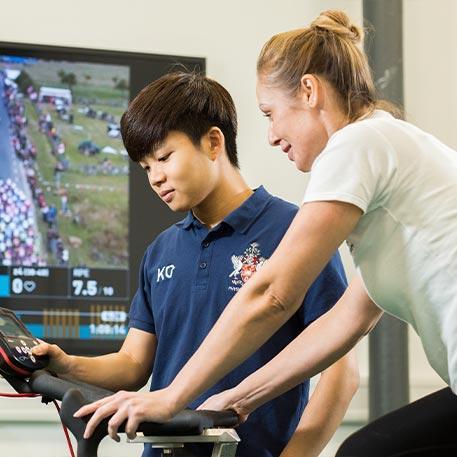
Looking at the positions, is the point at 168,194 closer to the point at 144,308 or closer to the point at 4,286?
Answer: the point at 144,308

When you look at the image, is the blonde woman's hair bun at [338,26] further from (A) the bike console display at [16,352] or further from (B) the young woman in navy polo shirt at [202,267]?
(A) the bike console display at [16,352]

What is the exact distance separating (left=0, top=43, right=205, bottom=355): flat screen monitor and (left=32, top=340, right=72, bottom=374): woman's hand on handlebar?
1.35m

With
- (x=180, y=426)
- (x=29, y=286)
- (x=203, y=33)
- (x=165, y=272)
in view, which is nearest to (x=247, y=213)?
(x=165, y=272)

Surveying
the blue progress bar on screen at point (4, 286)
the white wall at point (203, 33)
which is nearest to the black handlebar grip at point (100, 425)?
the blue progress bar on screen at point (4, 286)

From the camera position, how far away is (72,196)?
318 centimetres

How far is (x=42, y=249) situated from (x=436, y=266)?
6.38 feet

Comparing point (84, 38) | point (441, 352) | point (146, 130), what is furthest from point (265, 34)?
point (441, 352)

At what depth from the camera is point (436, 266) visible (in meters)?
1.36

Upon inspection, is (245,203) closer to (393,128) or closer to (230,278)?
(230,278)

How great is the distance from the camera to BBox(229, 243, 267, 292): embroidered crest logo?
1.79 meters

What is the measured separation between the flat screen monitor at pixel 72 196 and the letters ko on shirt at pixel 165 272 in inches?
49.0

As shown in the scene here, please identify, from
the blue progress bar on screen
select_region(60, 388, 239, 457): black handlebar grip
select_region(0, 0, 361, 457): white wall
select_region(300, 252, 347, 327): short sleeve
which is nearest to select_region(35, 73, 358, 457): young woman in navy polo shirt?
select_region(300, 252, 347, 327): short sleeve

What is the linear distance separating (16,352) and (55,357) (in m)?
0.22

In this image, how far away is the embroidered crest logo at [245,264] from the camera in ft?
5.86
